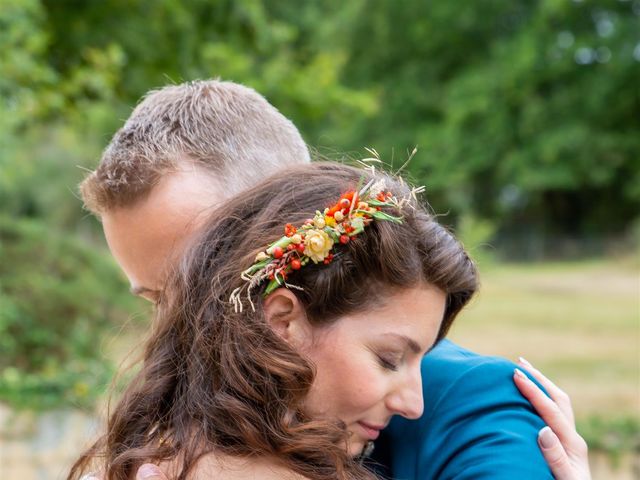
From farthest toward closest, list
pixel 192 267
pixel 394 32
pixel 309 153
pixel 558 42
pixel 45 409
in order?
1. pixel 394 32
2. pixel 558 42
3. pixel 45 409
4. pixel 309 153
5. pixel 192 267

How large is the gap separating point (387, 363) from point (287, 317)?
8.6 inches

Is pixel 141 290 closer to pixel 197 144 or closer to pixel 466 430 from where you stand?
pixel 197 144

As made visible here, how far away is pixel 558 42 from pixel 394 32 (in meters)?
5.76

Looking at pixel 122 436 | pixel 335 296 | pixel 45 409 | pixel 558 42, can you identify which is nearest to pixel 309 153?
pixel 335 296

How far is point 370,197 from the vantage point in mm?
1852

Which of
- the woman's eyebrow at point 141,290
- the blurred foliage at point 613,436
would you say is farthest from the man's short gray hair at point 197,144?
the blurred foliage at point 613,436

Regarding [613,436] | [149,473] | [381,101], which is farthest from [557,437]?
[381,101]

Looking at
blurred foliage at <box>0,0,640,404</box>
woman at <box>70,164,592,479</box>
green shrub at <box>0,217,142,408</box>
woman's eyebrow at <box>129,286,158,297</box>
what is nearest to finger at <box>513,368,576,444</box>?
woman at <box>70,164,592,479</box>

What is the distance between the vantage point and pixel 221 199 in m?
2.16

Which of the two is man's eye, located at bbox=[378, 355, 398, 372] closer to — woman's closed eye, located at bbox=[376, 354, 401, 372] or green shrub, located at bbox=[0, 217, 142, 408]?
woman's closed eye, located at bbox=[376, 354, 401, 372]

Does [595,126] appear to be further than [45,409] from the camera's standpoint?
Yes

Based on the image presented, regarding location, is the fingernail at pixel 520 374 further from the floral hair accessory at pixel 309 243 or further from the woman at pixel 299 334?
the floral hair accessory at pixel 309 243

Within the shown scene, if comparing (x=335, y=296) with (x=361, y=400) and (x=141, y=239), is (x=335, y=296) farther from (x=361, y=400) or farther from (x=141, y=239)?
(x=141, y=239)

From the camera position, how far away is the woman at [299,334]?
1720 millimetres
